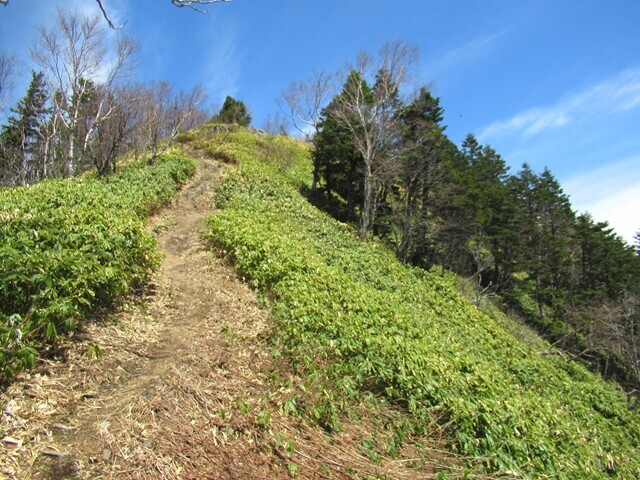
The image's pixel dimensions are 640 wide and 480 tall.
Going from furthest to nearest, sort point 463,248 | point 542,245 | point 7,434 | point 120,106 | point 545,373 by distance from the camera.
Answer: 1. point 542,245
2. point 463,248
3. point 120,106
4. point 545,373
5. point 7,434

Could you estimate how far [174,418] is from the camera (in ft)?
11.5

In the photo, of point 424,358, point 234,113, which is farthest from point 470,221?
point 234,113

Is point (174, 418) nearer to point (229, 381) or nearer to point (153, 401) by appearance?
point (153, 401)

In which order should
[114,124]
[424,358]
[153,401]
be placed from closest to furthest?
[153,401] → [424,358] → [114,124]

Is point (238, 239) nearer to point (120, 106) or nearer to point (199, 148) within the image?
point (120, 106)

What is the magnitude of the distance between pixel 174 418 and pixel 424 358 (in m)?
3.74

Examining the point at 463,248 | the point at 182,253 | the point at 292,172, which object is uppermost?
the point at 292,172

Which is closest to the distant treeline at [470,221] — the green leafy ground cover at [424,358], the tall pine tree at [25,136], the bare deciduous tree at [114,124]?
the green leafy ground cover at [424,358]

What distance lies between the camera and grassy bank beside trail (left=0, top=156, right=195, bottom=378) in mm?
3660

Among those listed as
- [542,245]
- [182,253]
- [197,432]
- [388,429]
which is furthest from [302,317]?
[542,245]

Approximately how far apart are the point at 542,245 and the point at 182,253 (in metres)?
30.8

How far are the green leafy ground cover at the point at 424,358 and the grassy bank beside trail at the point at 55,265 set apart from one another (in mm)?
2623

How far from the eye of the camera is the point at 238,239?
9555mm

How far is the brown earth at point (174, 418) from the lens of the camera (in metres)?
2.98
